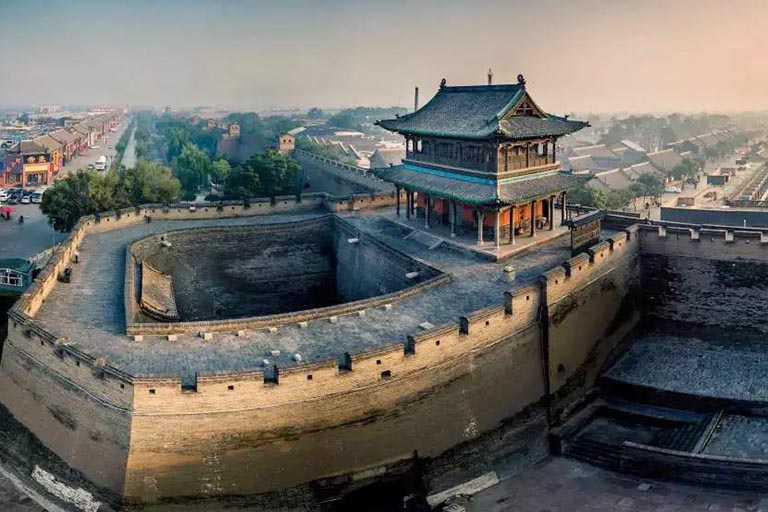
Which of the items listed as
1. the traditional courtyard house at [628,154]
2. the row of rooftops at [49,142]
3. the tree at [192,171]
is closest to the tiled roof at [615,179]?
the traditional courtyard house at [628,154]

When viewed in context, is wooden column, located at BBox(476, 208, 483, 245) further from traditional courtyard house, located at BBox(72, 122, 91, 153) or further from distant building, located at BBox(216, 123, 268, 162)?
traditional courtyard house, located at BBox(72, 122, 91, 153)

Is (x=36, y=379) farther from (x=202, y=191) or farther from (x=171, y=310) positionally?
(x=202, y=191)

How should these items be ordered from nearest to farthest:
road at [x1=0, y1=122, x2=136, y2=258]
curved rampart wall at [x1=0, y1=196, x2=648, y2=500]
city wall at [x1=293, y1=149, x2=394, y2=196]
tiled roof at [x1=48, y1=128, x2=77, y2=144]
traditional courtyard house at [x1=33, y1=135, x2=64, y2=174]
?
1. curved rampart wall at [x1=0, y1=196, x2=648, y2=500]
2. city wall at [x1=293, y1=149, x2=394, y2=196]
3. road at [x1=0, y1=122, x2=136, y2=258]
4. traditional courtyard house at [x1=33, y1=135, x2=64, y2=174]
5. tiled roof at [x1=48, y1=128, x2=77, y2=144]

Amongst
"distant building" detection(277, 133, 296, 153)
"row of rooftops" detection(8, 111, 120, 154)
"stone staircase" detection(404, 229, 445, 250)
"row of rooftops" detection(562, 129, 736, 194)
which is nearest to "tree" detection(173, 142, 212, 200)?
"distant building" detection(277, 133, 296, 153)

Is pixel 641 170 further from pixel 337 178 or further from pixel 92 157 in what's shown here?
pixel 92 157

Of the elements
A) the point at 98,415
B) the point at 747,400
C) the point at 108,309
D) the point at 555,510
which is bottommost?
the point at 555,510

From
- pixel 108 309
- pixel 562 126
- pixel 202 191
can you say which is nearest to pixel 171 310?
pixel 108 309
